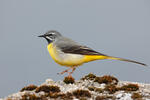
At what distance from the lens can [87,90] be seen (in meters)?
18.6

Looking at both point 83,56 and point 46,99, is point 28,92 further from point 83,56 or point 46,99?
point 83,56

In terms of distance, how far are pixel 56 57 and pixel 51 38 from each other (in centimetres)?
145

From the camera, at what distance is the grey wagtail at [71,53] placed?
65.8ft

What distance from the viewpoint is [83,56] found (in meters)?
20.1

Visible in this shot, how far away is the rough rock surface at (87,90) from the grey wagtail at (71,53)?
3.92ft

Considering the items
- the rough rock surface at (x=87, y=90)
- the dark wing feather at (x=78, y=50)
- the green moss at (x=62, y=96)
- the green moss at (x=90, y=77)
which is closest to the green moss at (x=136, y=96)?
the rough rock surface at (x=87, y=90)

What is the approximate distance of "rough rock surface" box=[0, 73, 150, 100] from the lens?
1795cm

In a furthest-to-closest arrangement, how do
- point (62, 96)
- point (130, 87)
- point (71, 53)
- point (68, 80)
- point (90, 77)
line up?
point (90, 77), point (68, 80), point (71, 53), point (130, 87), point (62, 96)

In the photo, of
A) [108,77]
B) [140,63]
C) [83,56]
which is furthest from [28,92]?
[140,63]

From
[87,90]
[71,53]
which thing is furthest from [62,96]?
[71,53]

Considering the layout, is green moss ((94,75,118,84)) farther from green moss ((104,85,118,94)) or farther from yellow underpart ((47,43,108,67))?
yellow underpart ((47,43,108,67))

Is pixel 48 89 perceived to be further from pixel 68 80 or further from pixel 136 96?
pixel 136 96

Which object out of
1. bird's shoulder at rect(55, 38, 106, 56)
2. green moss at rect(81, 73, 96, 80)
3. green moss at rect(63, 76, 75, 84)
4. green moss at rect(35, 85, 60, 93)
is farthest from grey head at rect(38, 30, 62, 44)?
green moss at rect(35, 85, 60, 93)

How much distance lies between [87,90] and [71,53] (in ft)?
8.97
